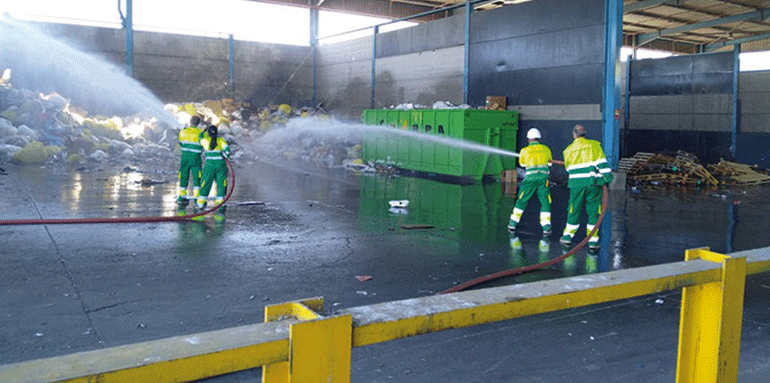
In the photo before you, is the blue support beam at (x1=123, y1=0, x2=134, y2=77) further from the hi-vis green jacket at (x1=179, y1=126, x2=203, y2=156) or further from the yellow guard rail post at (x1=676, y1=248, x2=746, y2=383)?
the yellow guard rail post at (x1=676, y1=248, x2=746, y2=383)

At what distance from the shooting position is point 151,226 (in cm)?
852

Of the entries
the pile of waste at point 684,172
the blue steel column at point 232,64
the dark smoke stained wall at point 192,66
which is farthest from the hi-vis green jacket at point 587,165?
the blue steel column at point 232,64

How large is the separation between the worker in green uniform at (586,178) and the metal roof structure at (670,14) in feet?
50.4

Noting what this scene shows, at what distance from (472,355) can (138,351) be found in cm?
296

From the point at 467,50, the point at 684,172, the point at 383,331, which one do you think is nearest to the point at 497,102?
the point at 467,50

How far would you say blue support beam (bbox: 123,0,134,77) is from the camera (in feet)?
77.2

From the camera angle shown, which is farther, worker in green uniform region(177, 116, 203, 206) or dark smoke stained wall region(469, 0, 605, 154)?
dark smoke stained wall region(469, 0, 605, 154)

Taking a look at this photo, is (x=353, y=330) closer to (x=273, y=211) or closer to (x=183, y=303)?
(x=183, y=303)

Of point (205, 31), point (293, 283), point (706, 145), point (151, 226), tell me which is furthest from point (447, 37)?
point (293, 283)

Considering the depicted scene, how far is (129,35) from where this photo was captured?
77.5 ft

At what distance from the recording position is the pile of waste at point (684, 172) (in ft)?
53.4

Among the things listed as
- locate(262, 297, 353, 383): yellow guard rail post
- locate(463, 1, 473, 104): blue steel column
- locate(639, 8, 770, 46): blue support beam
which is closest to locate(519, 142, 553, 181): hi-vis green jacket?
locate(262, 297, 353, 383): yellow guard rail post

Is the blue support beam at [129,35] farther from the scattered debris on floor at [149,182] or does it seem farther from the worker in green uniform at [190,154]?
the worker in green uniform at [190,154]

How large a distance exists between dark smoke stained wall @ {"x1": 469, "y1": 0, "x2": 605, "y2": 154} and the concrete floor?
388 cm
